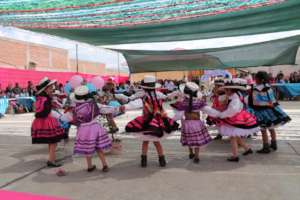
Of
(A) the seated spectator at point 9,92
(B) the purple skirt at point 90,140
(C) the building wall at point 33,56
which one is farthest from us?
(C) the building wall at point 33,56

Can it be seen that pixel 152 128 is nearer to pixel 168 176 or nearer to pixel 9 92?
pixel 168 176

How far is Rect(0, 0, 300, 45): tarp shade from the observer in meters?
5.83

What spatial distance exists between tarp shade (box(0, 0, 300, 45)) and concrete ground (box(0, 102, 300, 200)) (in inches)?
97.3

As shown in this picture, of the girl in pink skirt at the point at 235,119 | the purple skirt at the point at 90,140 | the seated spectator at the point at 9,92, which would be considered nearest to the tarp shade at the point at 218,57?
the girl in pink skirt at the point at 235,119

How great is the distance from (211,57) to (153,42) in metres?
2.12

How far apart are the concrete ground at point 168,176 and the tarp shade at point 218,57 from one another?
137 inches

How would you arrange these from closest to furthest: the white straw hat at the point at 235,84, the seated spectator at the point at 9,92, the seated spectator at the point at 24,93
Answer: the white straw hat at the point at 235,84, the seated spectator at the point at 9,92, the seated spectator at the point at 24,93

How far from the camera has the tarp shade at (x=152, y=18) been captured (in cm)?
583

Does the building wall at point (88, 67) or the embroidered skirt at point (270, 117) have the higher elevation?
the building wall at point (88, 67)

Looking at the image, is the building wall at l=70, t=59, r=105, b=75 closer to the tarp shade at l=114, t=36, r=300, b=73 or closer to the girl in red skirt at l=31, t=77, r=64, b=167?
the tarp shade at l=114, t=36, r=300, b=73

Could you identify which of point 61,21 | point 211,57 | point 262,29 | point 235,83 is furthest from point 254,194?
point 211,57

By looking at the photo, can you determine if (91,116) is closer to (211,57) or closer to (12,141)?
(12,141)

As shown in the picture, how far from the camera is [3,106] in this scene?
1490 cm

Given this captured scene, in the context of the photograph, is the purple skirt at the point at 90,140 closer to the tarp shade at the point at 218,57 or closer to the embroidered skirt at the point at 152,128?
the embroidered skirt at the point at 152,128
